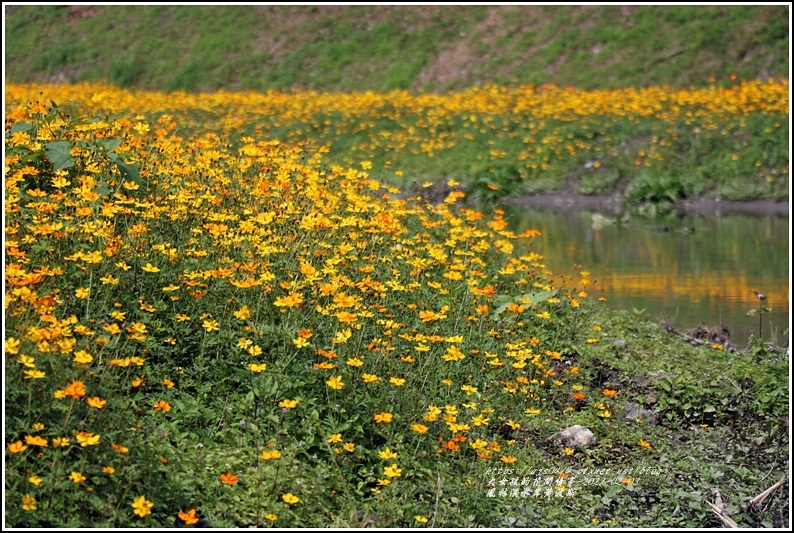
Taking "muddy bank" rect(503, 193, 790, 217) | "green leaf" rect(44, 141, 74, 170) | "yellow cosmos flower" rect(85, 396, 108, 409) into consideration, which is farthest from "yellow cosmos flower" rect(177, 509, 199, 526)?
"muddy bank" rect(503, 193, 790, 217)

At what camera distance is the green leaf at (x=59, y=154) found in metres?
5.54

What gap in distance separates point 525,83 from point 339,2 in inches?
293

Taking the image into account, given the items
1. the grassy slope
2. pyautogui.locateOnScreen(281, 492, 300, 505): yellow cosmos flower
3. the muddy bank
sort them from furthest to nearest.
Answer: the grassy slope
the muddy bank
pyautogui.locateOnScreen(281, 492, 300, 505): yellow cosmos flower

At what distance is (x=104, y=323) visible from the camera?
175 inches

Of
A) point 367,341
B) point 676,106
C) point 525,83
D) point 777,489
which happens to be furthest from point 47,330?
point 525,83

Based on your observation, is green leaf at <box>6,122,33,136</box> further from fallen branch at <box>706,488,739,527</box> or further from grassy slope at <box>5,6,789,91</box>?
grassy slope at <box>5,6,789,91</box>

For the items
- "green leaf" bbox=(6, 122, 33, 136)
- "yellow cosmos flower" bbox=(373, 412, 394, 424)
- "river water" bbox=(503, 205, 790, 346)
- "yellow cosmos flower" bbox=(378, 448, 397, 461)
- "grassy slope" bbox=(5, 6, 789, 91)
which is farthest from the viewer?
"grassy slope" bbox=(5, 6, 789, 91)

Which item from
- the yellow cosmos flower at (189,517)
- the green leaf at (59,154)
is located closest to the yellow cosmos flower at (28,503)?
the yellow cosmos flower at (189,517)

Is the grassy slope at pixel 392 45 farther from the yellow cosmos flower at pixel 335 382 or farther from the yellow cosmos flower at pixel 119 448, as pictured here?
the yellow cosmos flower at pixel 119 448

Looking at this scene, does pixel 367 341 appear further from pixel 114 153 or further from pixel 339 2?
pixel 339 2

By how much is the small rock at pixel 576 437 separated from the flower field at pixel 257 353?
68 mm

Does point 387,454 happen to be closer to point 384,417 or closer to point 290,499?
point 384,417

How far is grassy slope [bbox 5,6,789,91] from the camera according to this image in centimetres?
2027

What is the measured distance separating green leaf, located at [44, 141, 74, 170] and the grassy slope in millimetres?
15662
